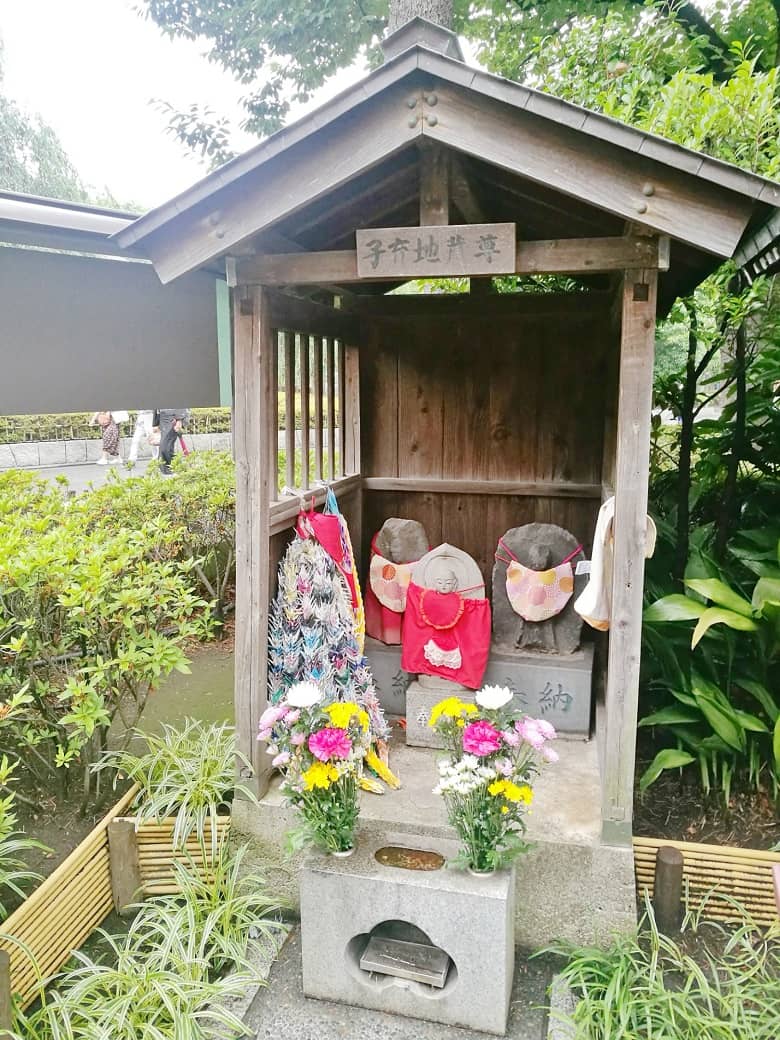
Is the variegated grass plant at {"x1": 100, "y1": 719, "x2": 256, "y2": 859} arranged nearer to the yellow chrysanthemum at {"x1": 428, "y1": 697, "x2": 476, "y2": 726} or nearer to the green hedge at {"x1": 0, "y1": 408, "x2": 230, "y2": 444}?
the yellow chrysanthemum at {"x1": 428, "y1": 697, "x2": 476, "y2": 726}

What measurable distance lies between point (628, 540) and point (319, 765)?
1.56 metres

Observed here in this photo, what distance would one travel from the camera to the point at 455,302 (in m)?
5.01

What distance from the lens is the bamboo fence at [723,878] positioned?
3.30m

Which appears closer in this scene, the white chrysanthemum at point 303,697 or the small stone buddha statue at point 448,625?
the white chrysanthemum at point 303,697

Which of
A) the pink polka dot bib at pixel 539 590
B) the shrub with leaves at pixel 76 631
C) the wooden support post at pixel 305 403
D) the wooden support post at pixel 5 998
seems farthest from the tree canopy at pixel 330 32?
the wooden support post at pixel 5 998

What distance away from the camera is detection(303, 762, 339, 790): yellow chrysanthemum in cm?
283

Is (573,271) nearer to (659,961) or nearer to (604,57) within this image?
(659,961)

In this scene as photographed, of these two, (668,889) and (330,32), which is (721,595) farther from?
(330,32)

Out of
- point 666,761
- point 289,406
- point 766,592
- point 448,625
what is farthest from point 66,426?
point 766,592

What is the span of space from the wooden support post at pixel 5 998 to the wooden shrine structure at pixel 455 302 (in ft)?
4.11

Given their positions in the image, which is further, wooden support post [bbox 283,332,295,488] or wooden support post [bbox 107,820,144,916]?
wooden support post [bbox 283,332,295,488]

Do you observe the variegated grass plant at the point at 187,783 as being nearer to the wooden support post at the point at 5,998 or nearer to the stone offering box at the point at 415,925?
the stone offering box at the point at 415,925

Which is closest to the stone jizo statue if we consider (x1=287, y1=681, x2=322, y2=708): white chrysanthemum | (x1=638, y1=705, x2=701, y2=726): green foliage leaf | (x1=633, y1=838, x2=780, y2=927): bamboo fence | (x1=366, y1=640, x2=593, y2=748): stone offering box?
(x1=366, y1=640, x2=593, y2=748): stone offering box

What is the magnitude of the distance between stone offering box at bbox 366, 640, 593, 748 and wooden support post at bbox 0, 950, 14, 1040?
Result: 2.22 meters
